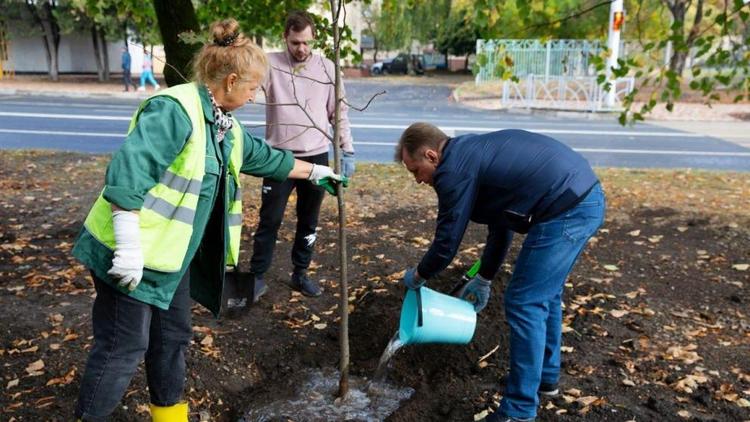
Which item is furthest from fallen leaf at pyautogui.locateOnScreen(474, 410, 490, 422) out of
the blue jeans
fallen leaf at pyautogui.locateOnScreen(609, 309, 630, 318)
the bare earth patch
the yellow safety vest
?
the yellow safety vest

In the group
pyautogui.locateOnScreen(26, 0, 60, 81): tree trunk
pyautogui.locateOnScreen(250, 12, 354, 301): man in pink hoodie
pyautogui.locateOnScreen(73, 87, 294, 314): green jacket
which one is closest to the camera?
pyautogui.locateOnScreen(73, 87, 294, 314): green jacket

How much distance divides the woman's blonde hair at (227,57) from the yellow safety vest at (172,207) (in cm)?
8

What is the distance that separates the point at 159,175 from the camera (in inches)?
83.0

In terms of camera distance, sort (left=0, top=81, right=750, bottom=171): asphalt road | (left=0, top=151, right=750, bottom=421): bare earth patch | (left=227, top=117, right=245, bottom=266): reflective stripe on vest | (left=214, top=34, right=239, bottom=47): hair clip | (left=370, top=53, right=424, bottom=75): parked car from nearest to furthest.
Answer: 1. (left=214, top=34, right=239, bottom=47): hair clip
2. (left=227, top=117, right=245, bottom=266): reflective stripe on vest
3. (left=0, top=151, right=750, bottom=421): bare earth patch
4. (left=0, top=81, right=750, bottom=171): asphalt road
5. (left=370, top=53, right=424, bottom=75): parked car

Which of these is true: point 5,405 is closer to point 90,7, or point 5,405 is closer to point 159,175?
point 159,175

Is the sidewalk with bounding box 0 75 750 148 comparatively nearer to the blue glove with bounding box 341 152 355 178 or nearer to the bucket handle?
the blue glove with bounding box 341 152 355 178

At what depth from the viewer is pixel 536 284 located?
2699mm

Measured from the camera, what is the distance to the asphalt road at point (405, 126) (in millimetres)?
11047

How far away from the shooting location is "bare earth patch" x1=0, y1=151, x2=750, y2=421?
305cm

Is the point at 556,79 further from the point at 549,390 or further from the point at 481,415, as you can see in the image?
the point at 481,415

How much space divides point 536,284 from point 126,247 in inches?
63.8

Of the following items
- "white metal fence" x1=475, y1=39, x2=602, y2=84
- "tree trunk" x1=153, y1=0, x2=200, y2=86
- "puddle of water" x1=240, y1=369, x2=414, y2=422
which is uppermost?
"white metal fence" x1=475, y1=39, x2=602, y2=84

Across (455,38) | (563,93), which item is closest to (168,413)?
(563,93)

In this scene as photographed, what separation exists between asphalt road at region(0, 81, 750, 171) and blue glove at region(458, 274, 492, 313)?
4.36 m
